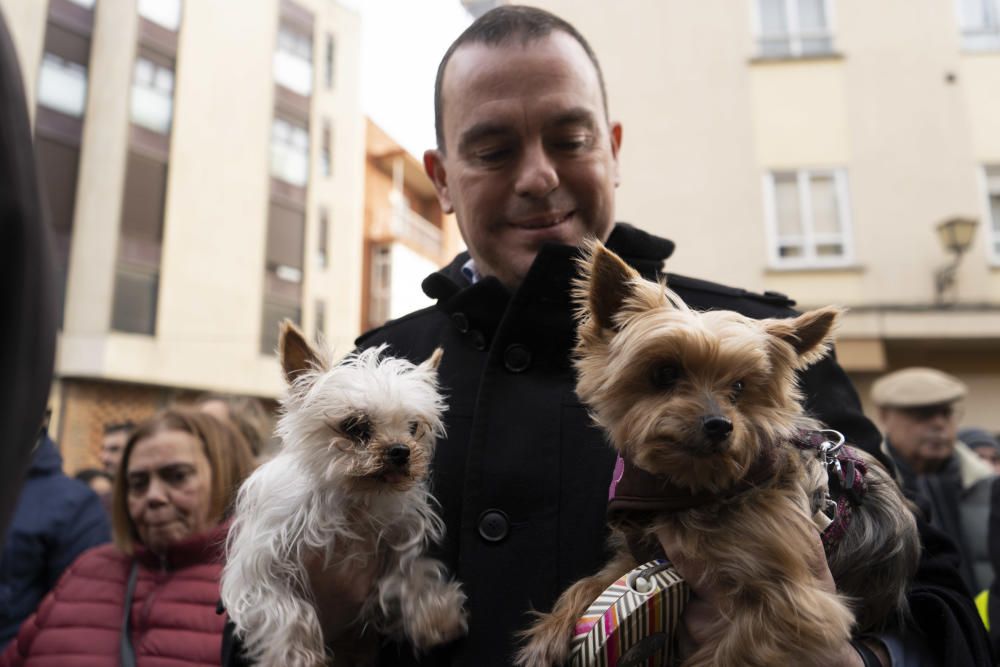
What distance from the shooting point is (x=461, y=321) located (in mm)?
2531

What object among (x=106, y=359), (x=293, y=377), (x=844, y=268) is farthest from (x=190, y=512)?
(x=106, y=359)

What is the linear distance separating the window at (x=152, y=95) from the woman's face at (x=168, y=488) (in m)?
21.7

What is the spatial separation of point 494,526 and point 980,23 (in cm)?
1715

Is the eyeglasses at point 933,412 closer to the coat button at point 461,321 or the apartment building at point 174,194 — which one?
the coat button at point 461,321

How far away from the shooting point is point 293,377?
8.41 feet

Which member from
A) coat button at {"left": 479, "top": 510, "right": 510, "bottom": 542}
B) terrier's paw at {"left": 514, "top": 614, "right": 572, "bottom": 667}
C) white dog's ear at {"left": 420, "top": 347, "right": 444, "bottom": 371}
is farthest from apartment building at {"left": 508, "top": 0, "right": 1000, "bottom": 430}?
terrier's paw at {"left": 514, "top": 614, "right": 572, "bottom": 667}

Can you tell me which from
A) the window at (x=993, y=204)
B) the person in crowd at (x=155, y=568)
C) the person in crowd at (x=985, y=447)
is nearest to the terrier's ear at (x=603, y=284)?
the person in crowd at (x=155, y=568)

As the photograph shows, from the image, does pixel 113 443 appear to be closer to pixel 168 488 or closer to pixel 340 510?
pixel 168 488

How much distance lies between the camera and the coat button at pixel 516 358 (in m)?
2.36

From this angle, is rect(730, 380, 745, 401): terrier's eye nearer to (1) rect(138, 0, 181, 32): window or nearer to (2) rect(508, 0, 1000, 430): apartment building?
(2) rect(508, 0, 1000, 430): apartment building

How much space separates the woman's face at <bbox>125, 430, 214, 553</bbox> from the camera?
439 cm

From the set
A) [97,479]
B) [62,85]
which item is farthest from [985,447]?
[62,85]

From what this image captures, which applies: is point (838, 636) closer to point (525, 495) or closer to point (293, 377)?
point (525, 495)

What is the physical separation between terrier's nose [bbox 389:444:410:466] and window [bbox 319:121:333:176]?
2907 cm
